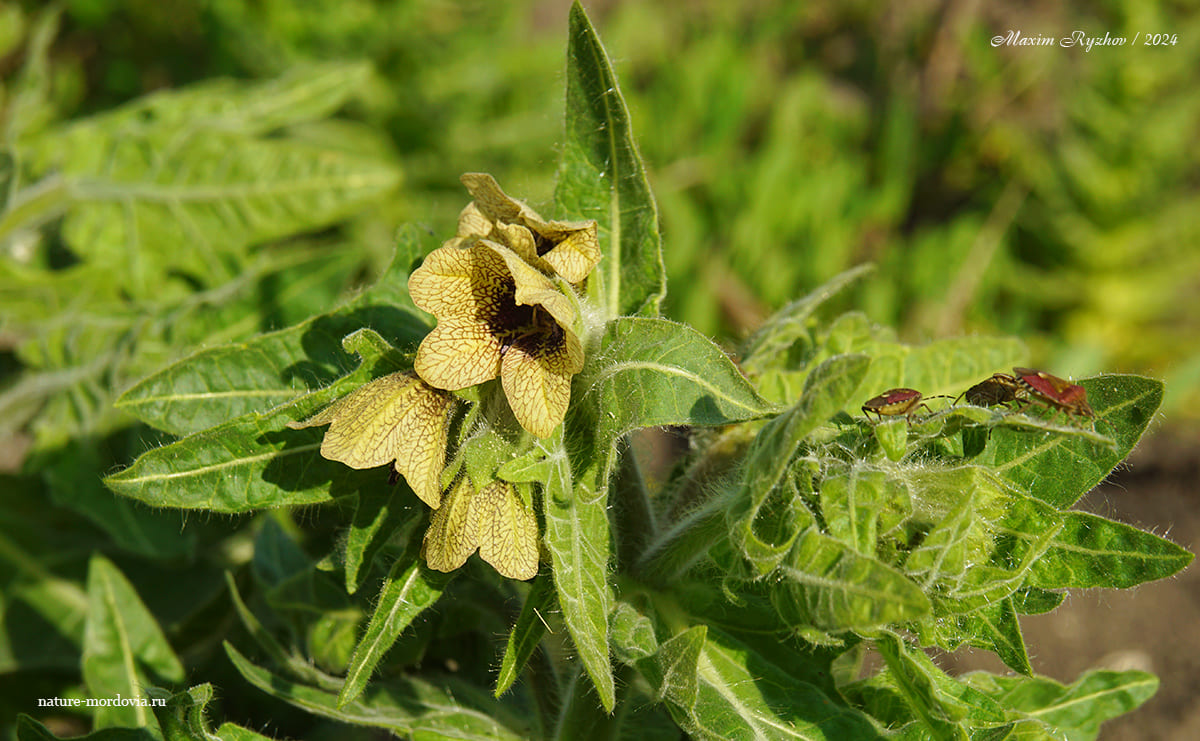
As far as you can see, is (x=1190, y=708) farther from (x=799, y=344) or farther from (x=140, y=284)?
(x=140, y=284)

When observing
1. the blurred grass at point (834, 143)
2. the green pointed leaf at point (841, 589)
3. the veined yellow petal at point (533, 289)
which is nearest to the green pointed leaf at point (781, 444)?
the green pointed leaf at point (841, 589)

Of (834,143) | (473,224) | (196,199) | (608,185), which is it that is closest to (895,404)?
(608,185)

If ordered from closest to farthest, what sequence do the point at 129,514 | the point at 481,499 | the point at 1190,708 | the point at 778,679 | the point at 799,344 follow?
the point at 481,499 → the point at 778,679 → the point at 799,344 → the point at 129,514 → the point at 1190,708

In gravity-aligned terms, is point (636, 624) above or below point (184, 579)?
above

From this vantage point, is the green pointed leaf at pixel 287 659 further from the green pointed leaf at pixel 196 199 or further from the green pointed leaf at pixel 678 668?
the green pointed leaf at pixel 196 199

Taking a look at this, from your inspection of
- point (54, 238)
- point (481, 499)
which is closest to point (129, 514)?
point (54, 238)

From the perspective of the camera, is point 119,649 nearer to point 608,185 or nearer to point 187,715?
point 187,715
